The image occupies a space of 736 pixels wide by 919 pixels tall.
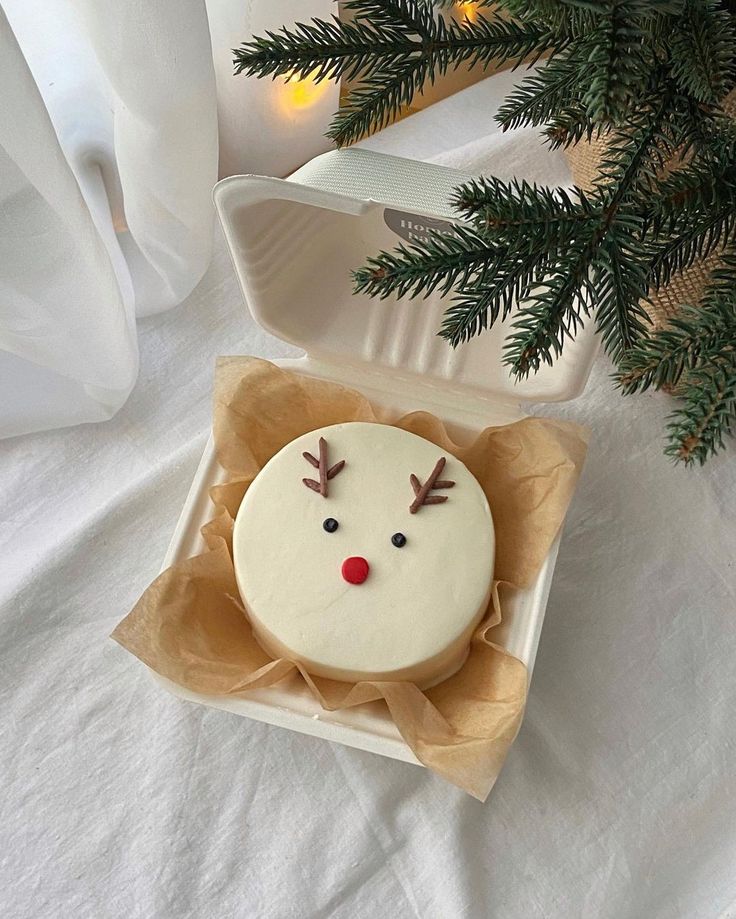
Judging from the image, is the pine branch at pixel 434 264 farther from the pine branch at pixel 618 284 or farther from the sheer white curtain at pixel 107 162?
the sheer white curtain at pixel 107 162

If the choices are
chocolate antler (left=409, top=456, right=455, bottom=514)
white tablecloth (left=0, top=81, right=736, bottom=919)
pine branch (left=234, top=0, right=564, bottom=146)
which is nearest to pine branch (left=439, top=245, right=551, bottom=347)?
pine branch (left=234, top=0, right=564, bottom=146)

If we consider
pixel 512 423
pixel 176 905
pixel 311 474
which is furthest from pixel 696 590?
pixel 176 905

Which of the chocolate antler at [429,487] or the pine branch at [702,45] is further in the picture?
the chocolate antler at [429,487]

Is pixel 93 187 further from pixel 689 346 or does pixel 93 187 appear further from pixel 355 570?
pixel 689 346

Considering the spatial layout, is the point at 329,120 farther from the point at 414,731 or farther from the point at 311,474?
the point at 414,731

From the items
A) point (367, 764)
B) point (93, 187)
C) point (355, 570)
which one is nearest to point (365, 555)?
point (355, 570)

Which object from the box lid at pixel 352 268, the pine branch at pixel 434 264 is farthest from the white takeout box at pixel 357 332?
the pine branch at pixel 434 264
